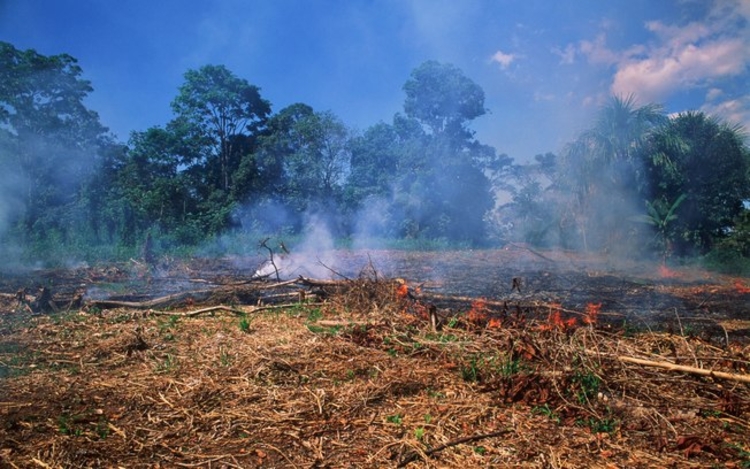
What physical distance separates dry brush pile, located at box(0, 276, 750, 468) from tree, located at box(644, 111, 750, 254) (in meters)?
18.1

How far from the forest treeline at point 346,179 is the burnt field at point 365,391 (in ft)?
42.7

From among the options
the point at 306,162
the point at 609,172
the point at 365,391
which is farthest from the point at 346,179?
the point at 365,391

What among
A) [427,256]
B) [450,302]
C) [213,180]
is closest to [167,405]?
[450,302]

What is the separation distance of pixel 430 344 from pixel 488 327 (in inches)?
33.0

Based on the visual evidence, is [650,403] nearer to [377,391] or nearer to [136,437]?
[377,391]

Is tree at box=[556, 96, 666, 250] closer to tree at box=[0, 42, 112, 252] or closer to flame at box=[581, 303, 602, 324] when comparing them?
flame at box=[581, 303, 602, 324]

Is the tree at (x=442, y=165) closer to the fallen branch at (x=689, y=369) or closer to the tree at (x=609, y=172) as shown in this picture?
the tree at (x=609, y=172)

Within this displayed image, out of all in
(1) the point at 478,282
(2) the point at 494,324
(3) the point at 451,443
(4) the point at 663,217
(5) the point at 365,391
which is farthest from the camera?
(4) the point at 663,217

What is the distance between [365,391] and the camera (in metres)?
3.50

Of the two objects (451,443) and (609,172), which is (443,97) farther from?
(451,443)

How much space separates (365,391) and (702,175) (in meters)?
22.5

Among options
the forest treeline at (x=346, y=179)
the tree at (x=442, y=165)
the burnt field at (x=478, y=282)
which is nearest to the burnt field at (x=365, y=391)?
the burnt field at (x=478, y=282)

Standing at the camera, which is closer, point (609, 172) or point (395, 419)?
point (395, 419)

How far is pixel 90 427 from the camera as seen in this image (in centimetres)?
293
